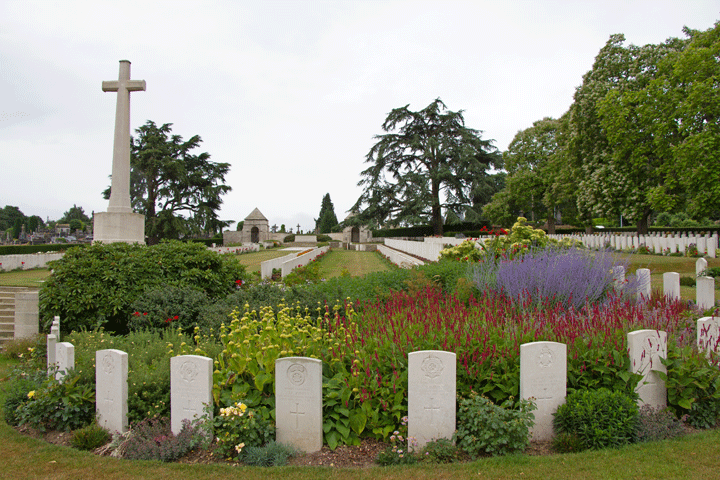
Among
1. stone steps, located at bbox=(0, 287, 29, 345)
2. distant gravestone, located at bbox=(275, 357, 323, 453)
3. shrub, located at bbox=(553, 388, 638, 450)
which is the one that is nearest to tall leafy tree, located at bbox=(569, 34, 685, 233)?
shrub, located at bbox=(553, 388, 638, 450)

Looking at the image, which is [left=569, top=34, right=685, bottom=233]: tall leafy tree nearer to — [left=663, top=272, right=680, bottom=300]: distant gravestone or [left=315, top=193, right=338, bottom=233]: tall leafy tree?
[left=663, top=272, right=680, bottom=300]: distant gravestone

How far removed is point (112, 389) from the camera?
332 centimetres

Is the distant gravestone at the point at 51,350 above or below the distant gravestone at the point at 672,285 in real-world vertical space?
below

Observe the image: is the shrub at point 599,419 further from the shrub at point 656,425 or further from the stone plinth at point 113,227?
the stone plinth at point 113,227

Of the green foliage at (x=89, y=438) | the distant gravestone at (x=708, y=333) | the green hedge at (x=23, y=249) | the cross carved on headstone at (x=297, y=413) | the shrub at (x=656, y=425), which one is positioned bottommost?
the green foliage at (x=89, y=438)

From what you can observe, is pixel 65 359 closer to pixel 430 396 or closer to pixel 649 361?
pixel 430 396

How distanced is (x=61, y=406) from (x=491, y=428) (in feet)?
11.3

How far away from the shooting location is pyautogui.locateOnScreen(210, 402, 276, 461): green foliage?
2.99m

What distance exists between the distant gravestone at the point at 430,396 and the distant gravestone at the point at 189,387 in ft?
4.87

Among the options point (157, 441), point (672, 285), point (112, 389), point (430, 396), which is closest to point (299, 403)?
point (430, 396)

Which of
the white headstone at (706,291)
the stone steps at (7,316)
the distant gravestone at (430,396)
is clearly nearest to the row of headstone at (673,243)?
the white headstone at (706,291)

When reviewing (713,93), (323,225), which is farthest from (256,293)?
(323,225)

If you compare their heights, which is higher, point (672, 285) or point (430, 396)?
point (672, 285)

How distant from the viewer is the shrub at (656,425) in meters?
3.10
